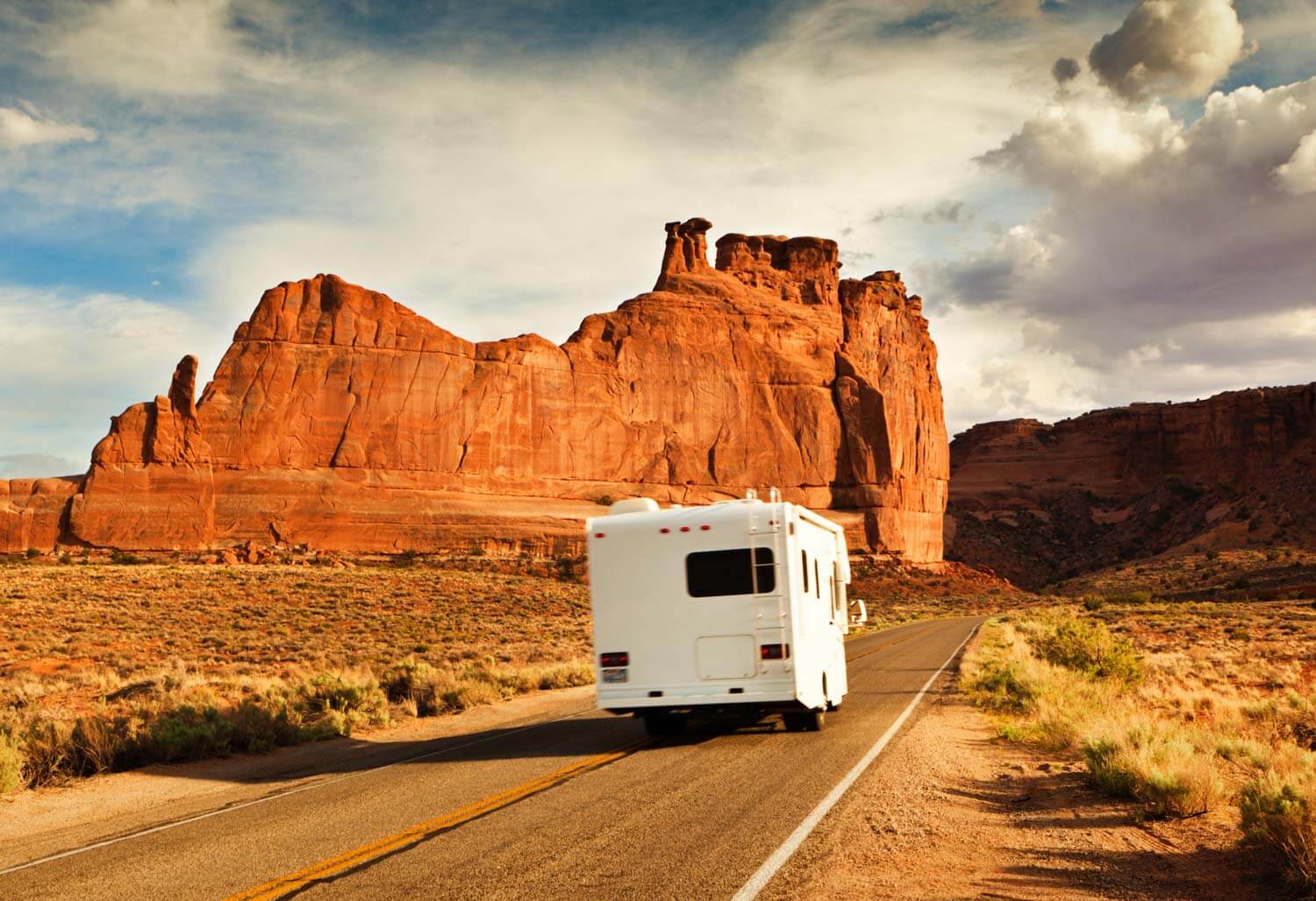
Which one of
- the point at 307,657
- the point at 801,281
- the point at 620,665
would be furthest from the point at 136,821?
the point at 801,281

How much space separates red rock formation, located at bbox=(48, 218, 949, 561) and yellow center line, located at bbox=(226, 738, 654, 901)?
71906mm

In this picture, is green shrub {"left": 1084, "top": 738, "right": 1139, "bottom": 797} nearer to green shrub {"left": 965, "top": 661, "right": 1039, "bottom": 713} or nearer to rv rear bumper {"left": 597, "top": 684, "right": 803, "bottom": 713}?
rv rear bumper {"left": 597, "top": 684, "right": 803, "bottom": 713}

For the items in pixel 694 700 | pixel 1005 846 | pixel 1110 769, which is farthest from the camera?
pixel 694 700

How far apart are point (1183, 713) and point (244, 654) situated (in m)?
24.3

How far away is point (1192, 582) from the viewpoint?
278 ft

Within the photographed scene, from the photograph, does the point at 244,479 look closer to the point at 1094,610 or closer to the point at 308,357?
the point at 308,357

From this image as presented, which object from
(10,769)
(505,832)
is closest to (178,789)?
(10,769)

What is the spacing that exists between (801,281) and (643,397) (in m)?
23.8

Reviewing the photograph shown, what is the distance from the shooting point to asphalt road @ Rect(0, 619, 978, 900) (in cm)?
693

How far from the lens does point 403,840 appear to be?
823 centimetres

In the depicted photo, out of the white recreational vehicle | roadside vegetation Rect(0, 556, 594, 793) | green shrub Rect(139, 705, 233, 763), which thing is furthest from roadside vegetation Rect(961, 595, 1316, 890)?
green shrub Rect(139, 705, 233, 763)

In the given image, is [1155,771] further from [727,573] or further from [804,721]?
[804,721]

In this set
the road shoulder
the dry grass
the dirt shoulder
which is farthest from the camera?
the dry grass

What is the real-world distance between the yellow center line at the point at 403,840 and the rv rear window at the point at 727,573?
8.04ft
